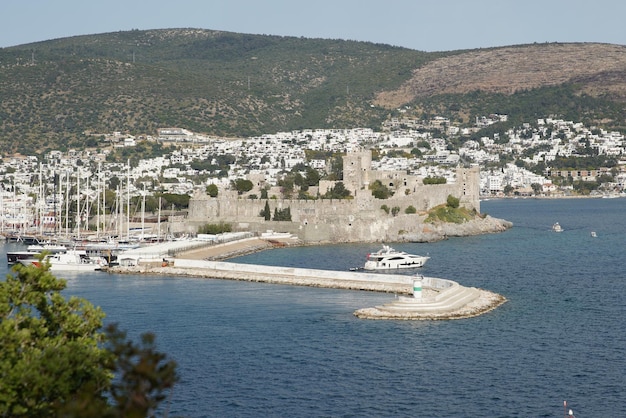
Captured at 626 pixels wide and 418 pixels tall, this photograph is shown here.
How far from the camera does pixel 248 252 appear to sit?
5353 centimetres

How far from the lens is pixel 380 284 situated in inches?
1495

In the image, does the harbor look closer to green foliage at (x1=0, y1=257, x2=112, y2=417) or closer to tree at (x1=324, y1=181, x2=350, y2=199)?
tree at (x1=324, y1=181, x2=350, y2=199)

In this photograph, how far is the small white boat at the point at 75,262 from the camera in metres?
45.7

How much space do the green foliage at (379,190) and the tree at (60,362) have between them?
47.6 m

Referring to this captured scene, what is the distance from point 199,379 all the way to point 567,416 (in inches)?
305

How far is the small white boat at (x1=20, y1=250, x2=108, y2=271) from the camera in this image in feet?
150

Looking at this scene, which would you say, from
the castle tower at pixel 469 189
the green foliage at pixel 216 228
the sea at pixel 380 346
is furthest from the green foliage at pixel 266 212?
the sea at pixel 380 346

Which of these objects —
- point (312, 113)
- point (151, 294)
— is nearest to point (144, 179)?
point (151, 294)

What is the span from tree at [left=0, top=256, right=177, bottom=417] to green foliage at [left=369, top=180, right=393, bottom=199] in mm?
47625

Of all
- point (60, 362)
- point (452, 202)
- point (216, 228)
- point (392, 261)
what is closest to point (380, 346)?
point (60, 362)

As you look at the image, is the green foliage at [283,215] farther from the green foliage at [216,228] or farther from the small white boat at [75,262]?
the small white boat at [75,262]

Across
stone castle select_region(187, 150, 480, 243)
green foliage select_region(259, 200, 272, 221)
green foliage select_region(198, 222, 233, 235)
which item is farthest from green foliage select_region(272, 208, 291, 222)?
green foliage select_region(198, 222, 233, 235)

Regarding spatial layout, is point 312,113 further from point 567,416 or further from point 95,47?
point 567,416

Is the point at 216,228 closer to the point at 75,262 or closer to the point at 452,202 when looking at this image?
the point at 452,202
